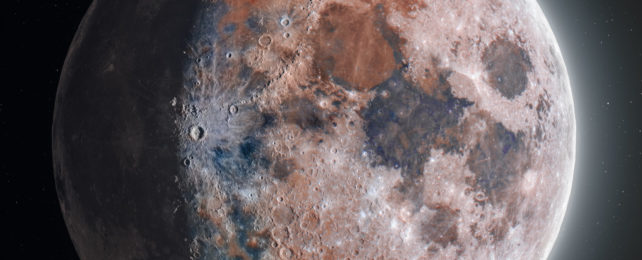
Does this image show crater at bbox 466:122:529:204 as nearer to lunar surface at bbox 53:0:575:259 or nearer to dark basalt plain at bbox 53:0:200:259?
lunar surface at bbox 53:0:575:259

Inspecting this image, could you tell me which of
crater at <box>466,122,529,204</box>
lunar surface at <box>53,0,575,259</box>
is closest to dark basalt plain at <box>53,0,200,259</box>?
lunar surface at <box>53,0,575,259</box>

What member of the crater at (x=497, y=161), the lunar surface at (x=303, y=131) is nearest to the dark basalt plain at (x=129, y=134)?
the lunar surface at (x=303, y=131)

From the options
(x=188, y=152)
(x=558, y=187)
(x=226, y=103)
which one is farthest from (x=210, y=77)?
(x=558, y=187)

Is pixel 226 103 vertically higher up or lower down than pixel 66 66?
higher up

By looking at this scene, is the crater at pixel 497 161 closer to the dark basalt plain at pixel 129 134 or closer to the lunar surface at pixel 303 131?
the lunar surface at pixel 303 131

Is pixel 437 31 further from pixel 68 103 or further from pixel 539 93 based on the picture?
pixel 68 103

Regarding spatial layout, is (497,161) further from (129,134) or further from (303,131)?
(129,134)

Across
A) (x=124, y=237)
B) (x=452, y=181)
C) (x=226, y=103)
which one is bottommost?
(x=124, y=237)

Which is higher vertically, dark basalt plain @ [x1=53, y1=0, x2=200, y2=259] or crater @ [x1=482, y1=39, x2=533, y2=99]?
crater @ [x1=482, y1=39, x2=533, y2=99]
